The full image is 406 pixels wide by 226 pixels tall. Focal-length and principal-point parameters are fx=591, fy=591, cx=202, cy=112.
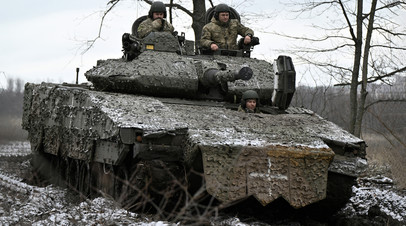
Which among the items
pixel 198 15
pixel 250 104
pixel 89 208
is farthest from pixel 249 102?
pixel 198 15

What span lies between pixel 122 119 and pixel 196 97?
7.39ft

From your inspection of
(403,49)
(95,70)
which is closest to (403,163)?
(403,49)

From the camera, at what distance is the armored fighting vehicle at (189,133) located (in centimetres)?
669

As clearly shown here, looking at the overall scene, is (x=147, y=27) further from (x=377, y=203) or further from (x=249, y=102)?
(x=377, y=203)

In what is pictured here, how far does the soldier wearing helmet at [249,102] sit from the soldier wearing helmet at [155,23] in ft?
7.56

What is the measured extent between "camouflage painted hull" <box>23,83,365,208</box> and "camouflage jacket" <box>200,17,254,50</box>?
2.55 m

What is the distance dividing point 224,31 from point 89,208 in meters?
5.04

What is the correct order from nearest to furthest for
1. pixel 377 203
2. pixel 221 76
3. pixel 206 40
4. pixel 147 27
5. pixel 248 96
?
pixel 221 76 → pixel 248 96 → pixel 377 203 → pixel 147 27 → pixel 206 40

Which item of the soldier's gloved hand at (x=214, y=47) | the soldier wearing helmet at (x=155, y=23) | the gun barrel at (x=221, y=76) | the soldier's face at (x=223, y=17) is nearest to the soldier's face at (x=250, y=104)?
the gun barrel at (x=221, y=76)

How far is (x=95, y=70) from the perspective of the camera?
9203mm

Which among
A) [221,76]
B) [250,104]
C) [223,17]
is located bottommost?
[250,104]

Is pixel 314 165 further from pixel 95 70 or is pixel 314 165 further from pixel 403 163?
pixel 403 163

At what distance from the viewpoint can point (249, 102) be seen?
28.0 feet

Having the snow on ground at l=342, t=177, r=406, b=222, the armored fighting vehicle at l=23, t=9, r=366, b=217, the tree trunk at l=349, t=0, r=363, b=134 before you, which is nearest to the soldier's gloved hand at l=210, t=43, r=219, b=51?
the armored fighting vehicle at l=23, t=9, r=366, b=217
